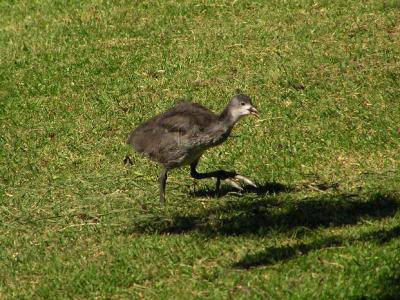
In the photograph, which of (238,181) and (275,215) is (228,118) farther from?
(275,215)

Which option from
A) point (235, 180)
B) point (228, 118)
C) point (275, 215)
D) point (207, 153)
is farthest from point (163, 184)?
point (207, 153)

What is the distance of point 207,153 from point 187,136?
1.93 metres

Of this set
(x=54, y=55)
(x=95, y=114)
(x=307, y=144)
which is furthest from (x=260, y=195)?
(x=54, y=55)

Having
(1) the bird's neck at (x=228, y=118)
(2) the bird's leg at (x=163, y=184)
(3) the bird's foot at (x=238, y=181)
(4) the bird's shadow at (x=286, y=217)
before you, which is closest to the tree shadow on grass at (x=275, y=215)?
(4) the bird's shadow at (x=286, y=217)

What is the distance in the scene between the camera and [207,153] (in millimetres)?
12016

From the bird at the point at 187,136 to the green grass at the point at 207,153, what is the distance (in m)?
0.27

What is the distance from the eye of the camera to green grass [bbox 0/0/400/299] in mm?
8398

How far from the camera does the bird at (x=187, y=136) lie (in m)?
10.1

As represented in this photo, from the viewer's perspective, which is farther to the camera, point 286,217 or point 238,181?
point 238,181

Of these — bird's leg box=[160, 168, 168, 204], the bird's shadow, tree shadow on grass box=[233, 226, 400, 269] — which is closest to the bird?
bird's leg box=[160, 168, 168, 204]

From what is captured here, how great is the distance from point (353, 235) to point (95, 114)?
5.59 metres

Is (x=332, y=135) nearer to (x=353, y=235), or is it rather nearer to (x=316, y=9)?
(x=353, y=235)

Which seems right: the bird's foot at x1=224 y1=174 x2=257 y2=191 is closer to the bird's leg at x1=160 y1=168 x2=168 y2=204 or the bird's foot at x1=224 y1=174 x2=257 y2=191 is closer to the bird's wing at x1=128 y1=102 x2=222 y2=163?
the bird's wing at x1=128 y1=102 x2=222 y2=163

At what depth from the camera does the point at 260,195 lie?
10398mm
